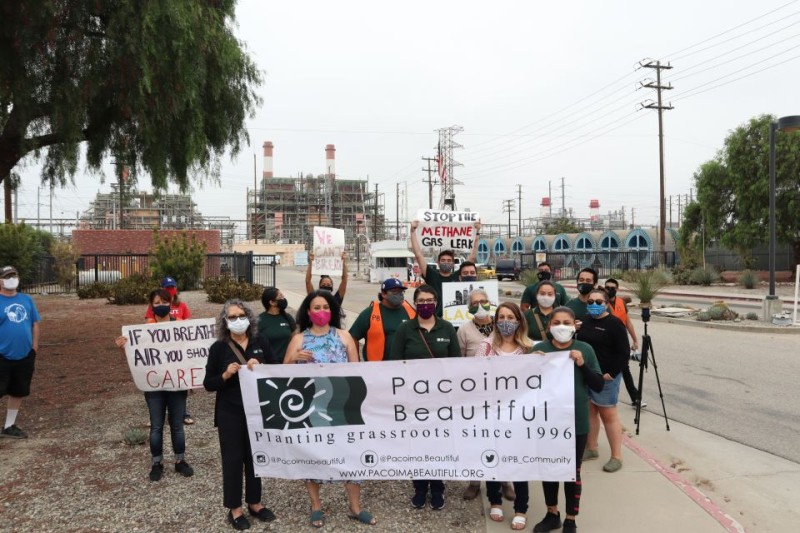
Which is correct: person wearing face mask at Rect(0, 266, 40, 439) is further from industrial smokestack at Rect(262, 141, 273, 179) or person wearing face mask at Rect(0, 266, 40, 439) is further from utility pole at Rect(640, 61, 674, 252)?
industrial smokestack at Rect(262, 141, 273, 179)

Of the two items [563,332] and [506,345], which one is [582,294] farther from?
[563,332]

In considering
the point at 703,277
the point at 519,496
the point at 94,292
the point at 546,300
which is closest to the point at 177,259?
the point at 94,292

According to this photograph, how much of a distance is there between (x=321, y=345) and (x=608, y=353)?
8.47 ft

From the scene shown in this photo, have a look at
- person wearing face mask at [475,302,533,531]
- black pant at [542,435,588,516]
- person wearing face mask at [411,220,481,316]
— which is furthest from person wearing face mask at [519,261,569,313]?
black pant at [542,435,588,516]

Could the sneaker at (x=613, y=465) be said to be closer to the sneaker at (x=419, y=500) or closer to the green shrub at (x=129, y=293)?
the sneaker at (x=419, y=500)

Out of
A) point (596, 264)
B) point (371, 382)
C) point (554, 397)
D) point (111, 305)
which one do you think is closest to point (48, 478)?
point (371, 382)

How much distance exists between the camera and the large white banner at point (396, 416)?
453cm

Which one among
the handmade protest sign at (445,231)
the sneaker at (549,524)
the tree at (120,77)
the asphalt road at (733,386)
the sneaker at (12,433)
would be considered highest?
the tree at (120,77)

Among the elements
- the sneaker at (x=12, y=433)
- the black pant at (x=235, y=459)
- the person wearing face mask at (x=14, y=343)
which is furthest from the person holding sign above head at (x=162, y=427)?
the sneaker at (x=12, y=433)

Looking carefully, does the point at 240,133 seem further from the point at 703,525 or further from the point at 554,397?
the point at 703,525

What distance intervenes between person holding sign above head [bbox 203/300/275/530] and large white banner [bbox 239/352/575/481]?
0.09m

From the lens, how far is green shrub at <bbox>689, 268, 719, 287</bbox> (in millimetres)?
33062

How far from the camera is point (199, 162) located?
10.5 metres

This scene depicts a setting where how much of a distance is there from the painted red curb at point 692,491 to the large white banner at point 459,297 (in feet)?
6.94
